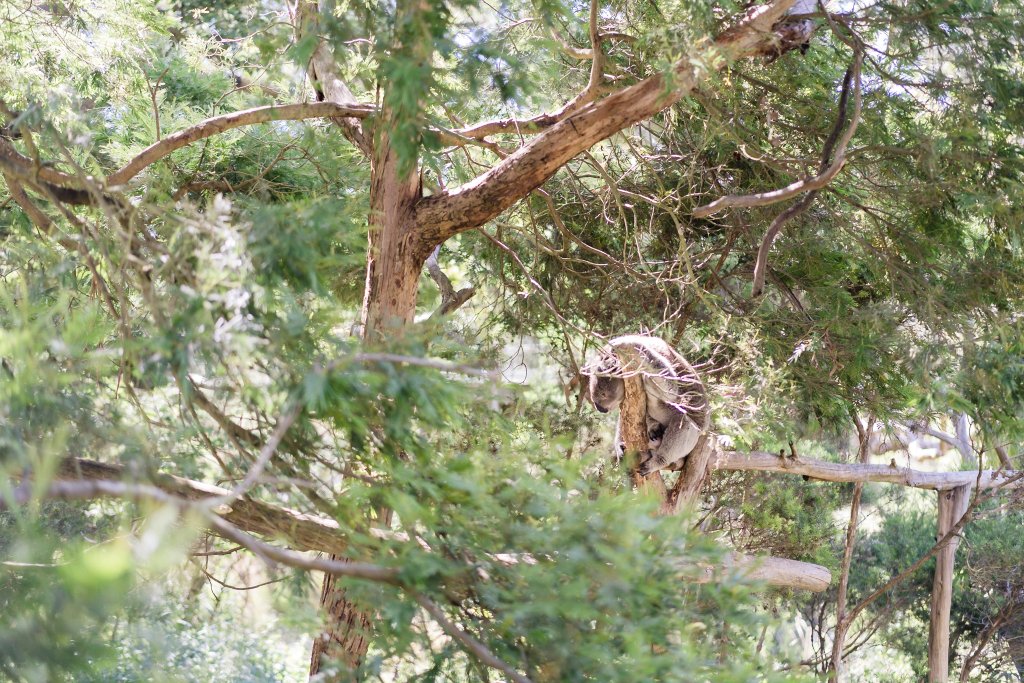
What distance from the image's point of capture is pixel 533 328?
265 inches

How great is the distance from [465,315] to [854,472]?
340cm

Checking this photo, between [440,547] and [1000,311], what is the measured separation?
3306mm

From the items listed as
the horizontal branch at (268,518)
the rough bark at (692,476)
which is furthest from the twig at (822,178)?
the horizontal branch at (268,518)

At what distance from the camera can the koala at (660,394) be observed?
168 inches

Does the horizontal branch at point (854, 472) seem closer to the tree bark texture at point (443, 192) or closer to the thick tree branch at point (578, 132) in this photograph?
the tree bark texture at point (443, 192)

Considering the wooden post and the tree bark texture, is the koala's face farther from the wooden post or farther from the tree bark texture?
the wooden post

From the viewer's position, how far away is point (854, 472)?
648 centimetres

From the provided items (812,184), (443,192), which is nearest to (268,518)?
(443,192)

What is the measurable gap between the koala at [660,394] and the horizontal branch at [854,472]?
1.81 feet

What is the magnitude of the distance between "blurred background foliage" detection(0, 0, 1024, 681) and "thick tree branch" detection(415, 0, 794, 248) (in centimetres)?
14

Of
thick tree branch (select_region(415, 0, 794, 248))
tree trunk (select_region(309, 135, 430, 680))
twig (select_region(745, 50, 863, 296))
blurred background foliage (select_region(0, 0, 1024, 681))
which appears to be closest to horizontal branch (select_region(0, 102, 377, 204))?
blurred background foliage (select_region(0, 0, 1024, 681))

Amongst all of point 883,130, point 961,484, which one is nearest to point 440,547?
point 883,130

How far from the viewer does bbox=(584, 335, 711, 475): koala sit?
426cm

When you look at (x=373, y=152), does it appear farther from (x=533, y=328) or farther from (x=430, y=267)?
(x=533, y=328)
